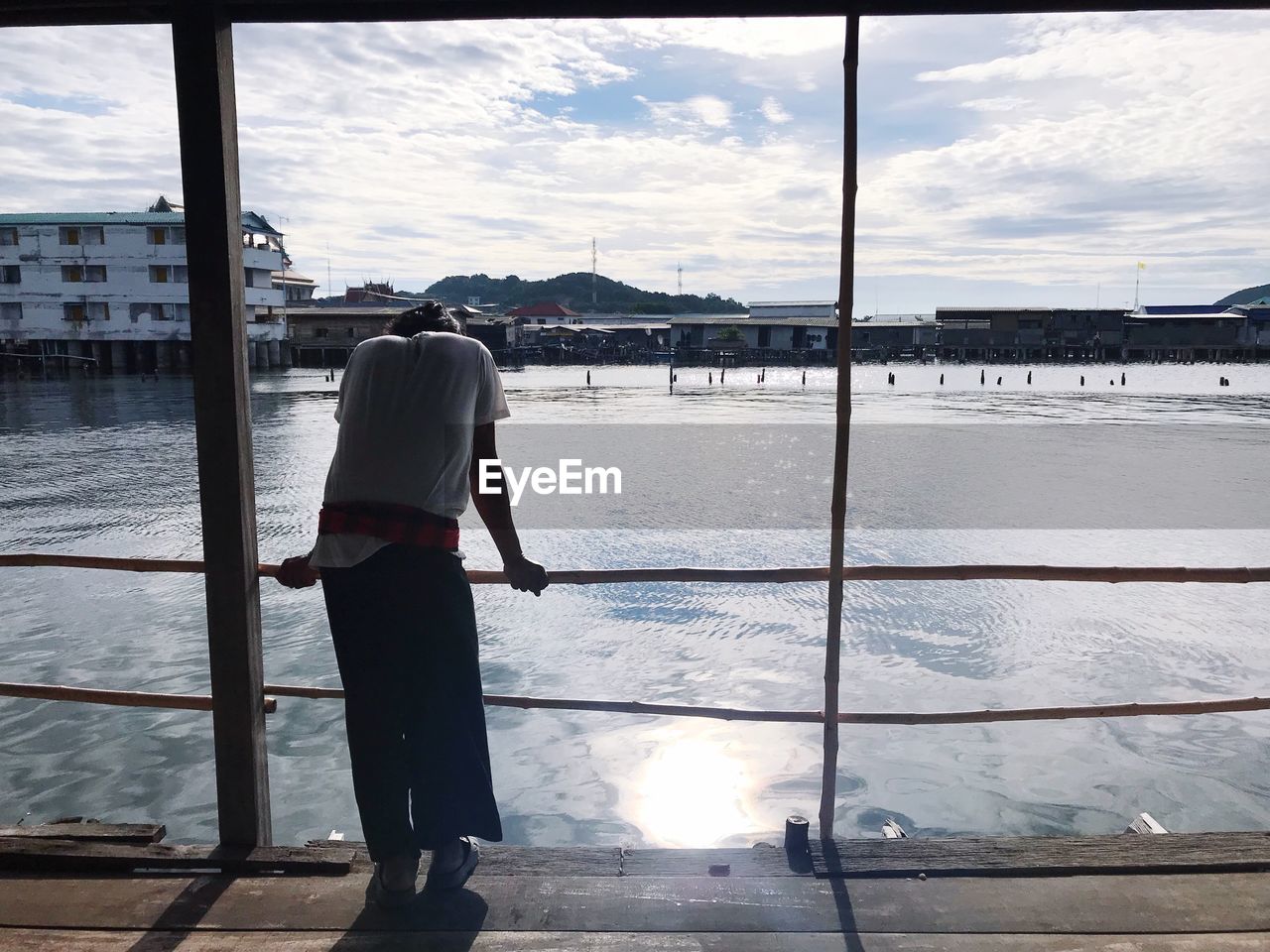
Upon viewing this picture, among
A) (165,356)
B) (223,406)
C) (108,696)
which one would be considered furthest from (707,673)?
(165,356)

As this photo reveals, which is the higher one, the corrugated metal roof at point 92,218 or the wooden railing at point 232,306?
the corrugated metal roof at point 92,218

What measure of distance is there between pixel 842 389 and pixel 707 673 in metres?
8.02

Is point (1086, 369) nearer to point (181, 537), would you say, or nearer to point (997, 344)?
point (997, 344)

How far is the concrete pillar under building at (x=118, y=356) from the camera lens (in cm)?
4594

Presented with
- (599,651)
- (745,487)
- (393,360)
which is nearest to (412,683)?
(393,360)

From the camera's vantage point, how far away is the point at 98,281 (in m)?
41.9

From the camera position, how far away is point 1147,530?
16453 millimetres

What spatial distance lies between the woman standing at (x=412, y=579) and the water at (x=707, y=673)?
471cm

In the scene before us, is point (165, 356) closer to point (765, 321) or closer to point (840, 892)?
point (765, 321)

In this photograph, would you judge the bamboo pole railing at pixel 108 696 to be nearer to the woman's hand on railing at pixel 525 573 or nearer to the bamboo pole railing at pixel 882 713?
the bamboo pole railing at pixel 882 713

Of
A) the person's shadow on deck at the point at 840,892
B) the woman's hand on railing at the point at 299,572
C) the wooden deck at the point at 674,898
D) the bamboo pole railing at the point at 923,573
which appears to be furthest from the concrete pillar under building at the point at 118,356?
the person's shadow on deck at the point at 840,892

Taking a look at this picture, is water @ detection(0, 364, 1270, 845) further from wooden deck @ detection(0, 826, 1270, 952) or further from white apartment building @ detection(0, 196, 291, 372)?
white apartment building @ detection(0, 196, 291, 372)

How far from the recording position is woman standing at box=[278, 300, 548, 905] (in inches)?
74.2

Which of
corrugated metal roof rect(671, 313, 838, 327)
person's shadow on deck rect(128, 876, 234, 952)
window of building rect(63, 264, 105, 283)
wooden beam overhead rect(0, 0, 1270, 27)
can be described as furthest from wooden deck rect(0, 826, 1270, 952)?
corrugated metal roof rect(671, 313, 838, 327)
